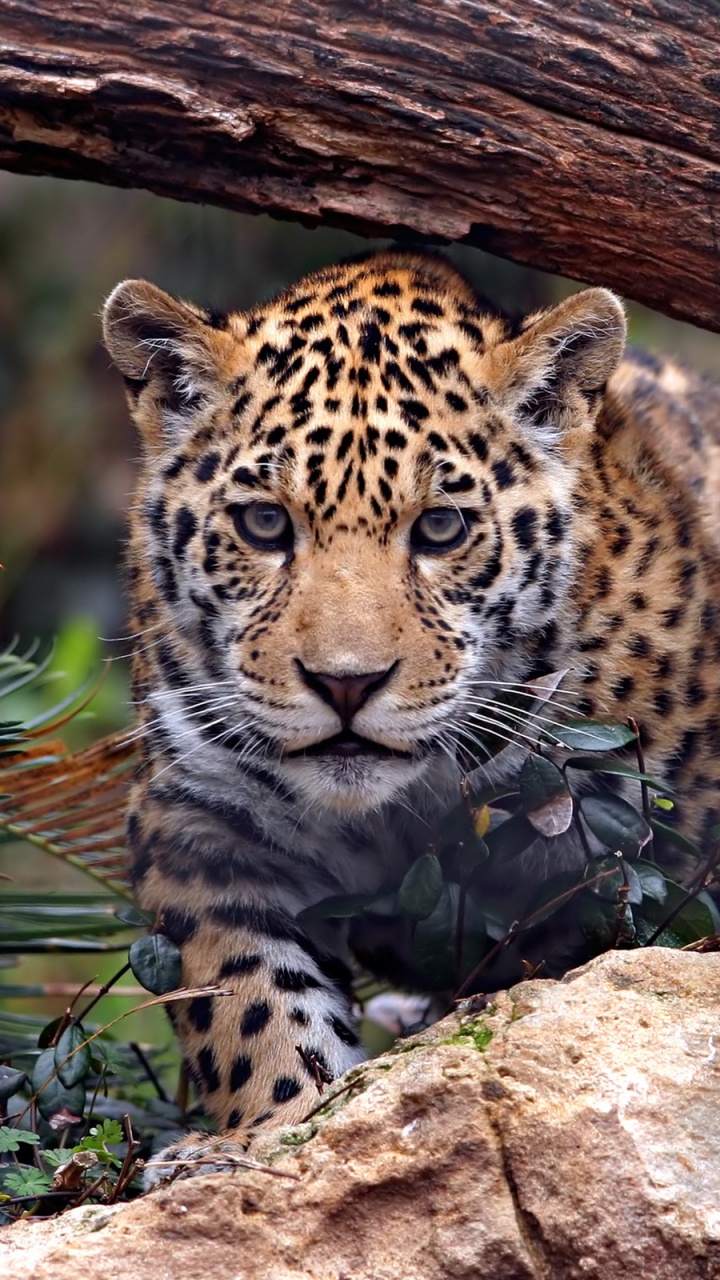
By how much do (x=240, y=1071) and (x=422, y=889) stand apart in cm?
88

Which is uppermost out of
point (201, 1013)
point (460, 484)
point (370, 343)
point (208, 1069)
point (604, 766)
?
point (370, 343)

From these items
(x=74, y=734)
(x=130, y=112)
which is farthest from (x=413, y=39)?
(x=74, y=734)

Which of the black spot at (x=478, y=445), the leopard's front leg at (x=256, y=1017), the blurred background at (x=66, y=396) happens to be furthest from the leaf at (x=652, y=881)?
the blurred background at (x=66, y=396)

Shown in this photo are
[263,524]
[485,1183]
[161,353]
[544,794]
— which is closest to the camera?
[485,1183]

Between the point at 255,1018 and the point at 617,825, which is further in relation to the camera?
the point at 255,1018

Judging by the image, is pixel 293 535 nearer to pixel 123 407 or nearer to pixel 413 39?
pixel 413 39

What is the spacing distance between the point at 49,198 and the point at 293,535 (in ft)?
31.7

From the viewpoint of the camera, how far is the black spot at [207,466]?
5.49 meters

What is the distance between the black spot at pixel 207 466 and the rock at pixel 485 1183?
7.73ft

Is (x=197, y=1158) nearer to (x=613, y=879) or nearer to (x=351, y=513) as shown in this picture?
(x=613, y=879)

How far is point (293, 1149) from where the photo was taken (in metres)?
3.88

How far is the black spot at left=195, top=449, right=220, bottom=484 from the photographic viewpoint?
5.49 metres

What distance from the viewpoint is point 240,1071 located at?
16.5 feet

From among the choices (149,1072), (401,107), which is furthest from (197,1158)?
(401,107)
